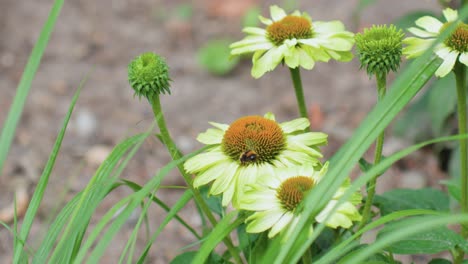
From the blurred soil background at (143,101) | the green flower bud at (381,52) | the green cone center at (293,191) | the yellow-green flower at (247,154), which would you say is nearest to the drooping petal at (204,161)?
the yellow-green flower at (247,154)

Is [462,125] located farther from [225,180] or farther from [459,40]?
[225,180]

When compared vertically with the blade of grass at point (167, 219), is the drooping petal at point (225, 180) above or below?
above

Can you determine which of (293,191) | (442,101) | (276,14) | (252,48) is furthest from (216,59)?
(293,191)

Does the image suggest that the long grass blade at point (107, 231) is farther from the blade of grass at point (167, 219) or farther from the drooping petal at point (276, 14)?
the drooping petal at point (276, 14)

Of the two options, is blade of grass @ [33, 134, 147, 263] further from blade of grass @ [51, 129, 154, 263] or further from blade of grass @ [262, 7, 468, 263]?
blade of grass @ [262, 7, 468, 263]

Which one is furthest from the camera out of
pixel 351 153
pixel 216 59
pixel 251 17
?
pixel 251 17

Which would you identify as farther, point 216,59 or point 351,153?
point 216,59
